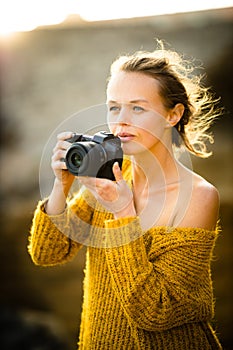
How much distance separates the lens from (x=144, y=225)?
45.7 inches

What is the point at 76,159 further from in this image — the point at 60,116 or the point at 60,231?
the point at 60,116

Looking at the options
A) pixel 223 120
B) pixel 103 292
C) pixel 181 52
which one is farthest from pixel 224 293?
pixel 103 292

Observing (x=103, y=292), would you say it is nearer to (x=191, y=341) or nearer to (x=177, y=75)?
(x=191, y=341)

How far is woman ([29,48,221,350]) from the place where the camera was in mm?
1048

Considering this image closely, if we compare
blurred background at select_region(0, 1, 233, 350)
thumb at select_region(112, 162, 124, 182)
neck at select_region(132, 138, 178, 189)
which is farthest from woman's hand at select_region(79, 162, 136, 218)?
blurred background at select_region(0, 1, 233, 350)

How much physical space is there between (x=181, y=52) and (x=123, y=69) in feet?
3.52

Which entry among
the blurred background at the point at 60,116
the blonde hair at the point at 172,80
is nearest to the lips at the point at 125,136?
the blonde hair at the point at 172,80

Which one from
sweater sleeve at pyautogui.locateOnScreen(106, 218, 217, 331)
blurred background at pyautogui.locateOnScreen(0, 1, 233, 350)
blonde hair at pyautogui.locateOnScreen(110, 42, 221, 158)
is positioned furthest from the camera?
blurred background at pyautogui.locateOnScreen(0, 1, 233, 350)

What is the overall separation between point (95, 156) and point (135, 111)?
0.45 feet

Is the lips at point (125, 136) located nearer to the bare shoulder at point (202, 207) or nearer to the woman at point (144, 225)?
the woman at point (144, 225)

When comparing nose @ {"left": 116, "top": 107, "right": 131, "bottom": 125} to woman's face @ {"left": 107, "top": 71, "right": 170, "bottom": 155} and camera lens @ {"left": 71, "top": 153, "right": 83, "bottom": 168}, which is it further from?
camera lens @ {"left": 71, "top": 153, "right": 83, "bottom": 168}

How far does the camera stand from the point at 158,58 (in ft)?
3.82

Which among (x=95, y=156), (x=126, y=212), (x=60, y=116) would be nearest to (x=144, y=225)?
(x=126, y=212)

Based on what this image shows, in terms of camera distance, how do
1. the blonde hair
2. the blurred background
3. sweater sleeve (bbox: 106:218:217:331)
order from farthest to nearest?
the blurred background → the blonde hair → sweater sleeve (bbox: 106:218:217:331)
